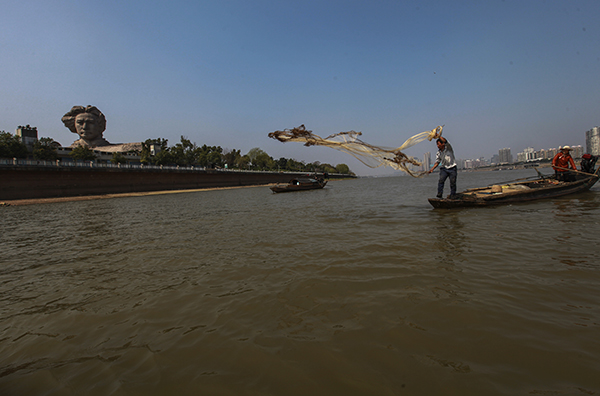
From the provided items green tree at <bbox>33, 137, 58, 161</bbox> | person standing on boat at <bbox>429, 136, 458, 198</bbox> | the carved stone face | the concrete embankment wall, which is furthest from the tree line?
person standing on boat at <bbox>429, 136, 458, 198</bbox>

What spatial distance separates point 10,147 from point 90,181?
1327 inches

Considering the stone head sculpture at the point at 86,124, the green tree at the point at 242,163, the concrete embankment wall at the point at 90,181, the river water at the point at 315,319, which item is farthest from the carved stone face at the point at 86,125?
the river water at the point at 315,319

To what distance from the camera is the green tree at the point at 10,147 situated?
179ft

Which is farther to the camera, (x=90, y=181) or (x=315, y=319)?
(x=90, y=181)

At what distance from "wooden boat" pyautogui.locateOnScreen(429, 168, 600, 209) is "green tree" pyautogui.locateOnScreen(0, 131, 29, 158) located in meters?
79.4

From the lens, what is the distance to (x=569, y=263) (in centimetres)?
466

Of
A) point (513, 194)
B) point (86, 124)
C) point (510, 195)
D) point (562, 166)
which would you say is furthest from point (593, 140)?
point (86, 124)

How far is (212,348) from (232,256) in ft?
11.6

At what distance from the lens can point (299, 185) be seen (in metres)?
38.6

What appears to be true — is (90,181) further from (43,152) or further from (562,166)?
(562,166)

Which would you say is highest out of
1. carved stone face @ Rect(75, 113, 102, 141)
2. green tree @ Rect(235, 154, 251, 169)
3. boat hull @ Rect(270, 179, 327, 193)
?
carved stone face @ Rect(75, 113, 102, 141)

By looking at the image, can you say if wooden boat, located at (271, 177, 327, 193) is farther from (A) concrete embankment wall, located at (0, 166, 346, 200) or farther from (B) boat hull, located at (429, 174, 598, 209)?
(A) concrete embankment wall, located at (0, 166, 346, 200)

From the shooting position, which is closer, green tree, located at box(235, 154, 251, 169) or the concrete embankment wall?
the concrete embankment wall

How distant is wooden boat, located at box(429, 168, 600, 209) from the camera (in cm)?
1202
